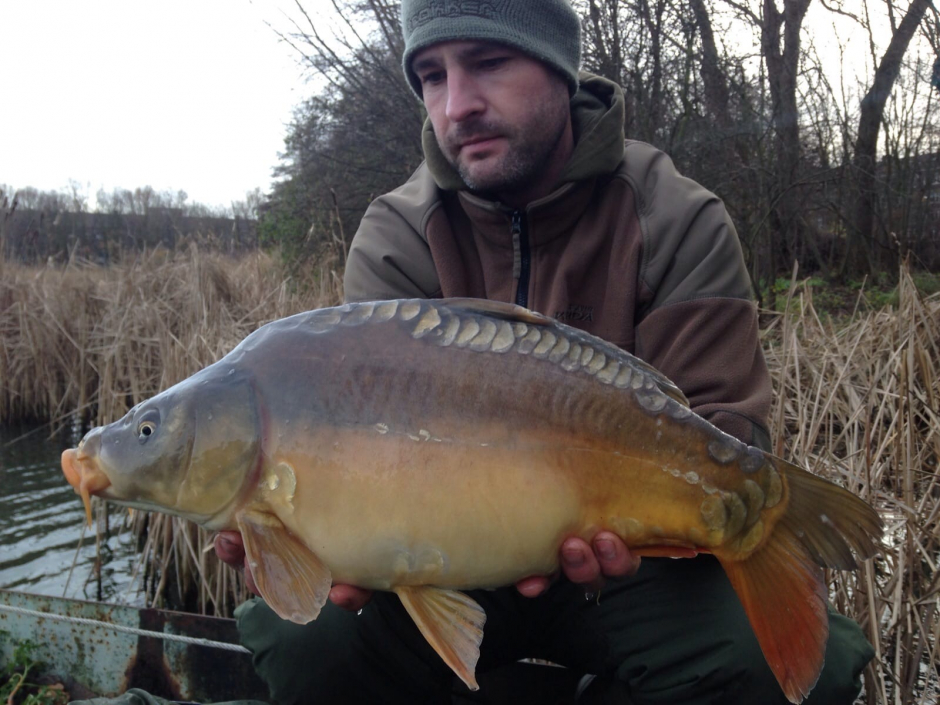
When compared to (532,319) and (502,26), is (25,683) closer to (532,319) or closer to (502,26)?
(532,319)

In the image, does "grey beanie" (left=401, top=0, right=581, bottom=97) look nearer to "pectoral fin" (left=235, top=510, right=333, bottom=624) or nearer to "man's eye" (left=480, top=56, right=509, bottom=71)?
"man's eye" (left=480, top=56, right=509, bottom=71)

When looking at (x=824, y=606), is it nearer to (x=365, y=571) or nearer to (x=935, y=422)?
(x=365, y=571)

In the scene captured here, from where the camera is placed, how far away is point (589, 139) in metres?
1.73

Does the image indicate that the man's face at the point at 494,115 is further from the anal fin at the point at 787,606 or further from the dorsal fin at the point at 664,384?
the anal fin at the point at 787,606

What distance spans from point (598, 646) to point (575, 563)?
0.42 m

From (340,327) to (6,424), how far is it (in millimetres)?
5673

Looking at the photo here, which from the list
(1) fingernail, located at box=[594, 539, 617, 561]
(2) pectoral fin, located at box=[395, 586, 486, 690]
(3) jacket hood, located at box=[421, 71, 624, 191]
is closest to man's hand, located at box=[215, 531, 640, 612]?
(1) fingernail, located at box=[594, 539, 617, 561]

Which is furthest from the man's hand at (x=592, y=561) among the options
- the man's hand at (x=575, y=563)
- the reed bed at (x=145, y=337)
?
the reed bed at (x=145, y=337)

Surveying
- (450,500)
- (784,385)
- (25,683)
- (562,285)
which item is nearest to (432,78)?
(562,285)

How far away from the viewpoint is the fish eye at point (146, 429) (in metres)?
1.08

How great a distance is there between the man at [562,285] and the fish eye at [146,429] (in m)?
0.21

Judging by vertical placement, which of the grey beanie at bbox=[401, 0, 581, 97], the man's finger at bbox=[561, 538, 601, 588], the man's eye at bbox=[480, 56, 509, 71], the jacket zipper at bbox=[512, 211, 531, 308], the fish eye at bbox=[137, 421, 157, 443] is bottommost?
the man's finger at bbox=[561, 538, 601, 588]

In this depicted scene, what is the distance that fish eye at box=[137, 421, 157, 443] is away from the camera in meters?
1.08

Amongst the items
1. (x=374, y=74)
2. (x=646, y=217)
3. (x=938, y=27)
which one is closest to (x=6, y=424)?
(x=374, y=74)
